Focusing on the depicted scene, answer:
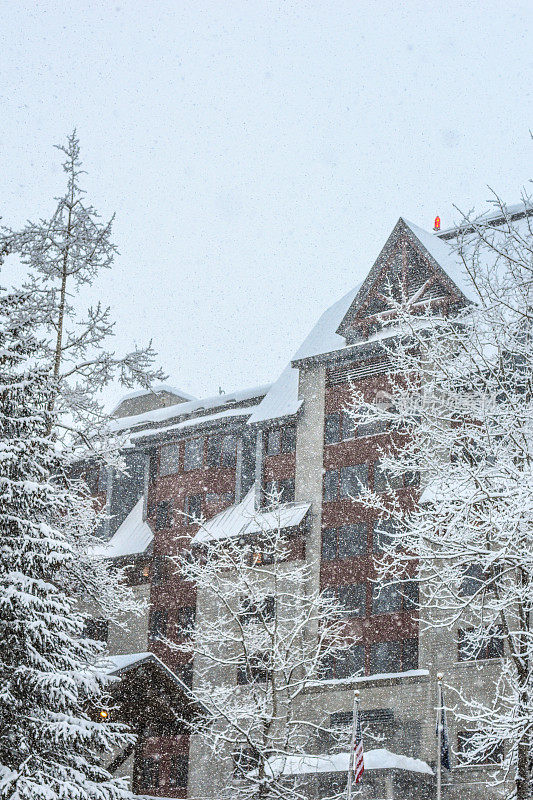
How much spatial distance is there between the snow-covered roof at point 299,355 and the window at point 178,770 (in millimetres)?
15045

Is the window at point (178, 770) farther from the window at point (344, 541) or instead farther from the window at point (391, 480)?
the window at point (391, 480)

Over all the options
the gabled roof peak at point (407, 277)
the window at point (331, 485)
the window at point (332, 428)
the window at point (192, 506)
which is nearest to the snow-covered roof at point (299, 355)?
the gabled roof peak at point (407, 277)

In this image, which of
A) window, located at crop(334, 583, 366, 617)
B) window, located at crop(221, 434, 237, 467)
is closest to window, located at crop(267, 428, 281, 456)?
window, located at crop(221, 434, 237, 467)

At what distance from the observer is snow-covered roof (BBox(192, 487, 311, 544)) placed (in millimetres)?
42844

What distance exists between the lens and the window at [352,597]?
132ft

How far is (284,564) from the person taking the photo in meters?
43.2

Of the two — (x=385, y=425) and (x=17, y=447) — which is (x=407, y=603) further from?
(x=17, y=447)

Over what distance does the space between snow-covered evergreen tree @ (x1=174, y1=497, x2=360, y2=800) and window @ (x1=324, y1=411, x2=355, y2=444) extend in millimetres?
4115

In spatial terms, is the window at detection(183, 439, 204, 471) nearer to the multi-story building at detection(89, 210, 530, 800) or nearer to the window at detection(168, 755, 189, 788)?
the multi-story building at detection(89, 210, 530, 800)

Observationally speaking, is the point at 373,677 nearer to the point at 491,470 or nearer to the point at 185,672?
the point at 185,672

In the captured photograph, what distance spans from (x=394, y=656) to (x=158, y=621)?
1400 centimetres

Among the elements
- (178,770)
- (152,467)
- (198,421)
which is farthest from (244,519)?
(178,770)

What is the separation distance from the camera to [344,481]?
43.0 metres

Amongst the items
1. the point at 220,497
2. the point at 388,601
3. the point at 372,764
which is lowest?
the point at 372,764
